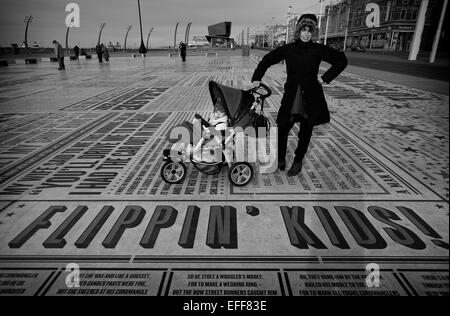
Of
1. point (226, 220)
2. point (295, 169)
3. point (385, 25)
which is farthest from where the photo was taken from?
point (385, 25)

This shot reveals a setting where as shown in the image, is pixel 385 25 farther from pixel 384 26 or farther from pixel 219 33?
pixel 219 33

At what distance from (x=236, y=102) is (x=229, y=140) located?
21.1 inches

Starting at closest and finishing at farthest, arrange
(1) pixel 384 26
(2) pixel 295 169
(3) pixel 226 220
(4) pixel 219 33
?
(3) pixel 226 220 → (2) pixel 295 169 → (1) pixel 384 26 → (4) pixel 219 33

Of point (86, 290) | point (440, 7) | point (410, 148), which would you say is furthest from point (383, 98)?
point (86, 290)

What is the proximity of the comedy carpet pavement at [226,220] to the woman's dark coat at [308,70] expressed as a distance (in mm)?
1023

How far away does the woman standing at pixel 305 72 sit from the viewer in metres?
3.57

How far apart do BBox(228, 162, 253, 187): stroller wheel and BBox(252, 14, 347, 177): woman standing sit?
0.79m

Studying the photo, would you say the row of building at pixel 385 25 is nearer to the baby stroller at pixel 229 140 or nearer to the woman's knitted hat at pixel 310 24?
the woman's knitted hat at pixel 310 24

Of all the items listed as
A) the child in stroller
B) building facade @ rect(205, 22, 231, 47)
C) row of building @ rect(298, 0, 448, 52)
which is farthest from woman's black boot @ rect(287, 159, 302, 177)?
building facade @ rect(205, 22, 231, 47)

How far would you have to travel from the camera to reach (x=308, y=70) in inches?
143

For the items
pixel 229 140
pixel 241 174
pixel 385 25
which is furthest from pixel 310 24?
pixel 385 25
